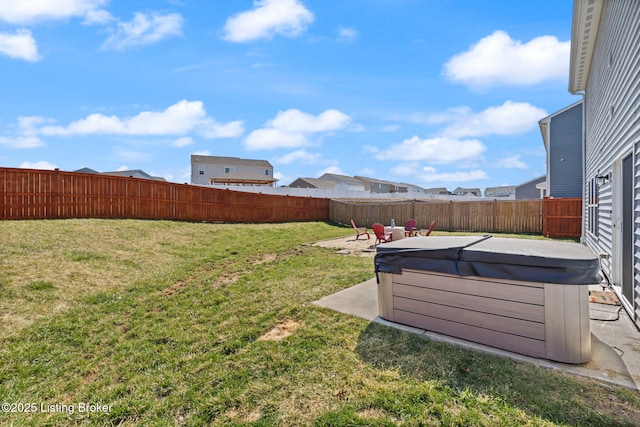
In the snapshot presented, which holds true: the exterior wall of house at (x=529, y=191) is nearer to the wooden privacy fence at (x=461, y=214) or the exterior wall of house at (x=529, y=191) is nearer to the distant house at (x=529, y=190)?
the distant house at (x=529, y=190)

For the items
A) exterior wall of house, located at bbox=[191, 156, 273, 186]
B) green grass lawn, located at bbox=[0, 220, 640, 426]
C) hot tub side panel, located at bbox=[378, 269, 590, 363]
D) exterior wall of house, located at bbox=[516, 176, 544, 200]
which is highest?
exterior wall of house, located at bbox=[191, 156, 273, 186]

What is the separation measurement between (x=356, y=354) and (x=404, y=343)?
0.53m

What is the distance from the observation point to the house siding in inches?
566

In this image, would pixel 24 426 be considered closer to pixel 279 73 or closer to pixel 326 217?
pixel 279 73

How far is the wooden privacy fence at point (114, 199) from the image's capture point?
8.79 meters

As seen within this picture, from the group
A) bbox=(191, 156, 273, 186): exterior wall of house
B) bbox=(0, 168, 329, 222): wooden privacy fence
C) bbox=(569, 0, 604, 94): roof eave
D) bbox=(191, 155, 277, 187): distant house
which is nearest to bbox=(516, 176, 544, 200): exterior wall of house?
bbox=(569, 0, 604, 94): roof eave

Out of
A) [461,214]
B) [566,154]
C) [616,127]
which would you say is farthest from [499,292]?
[566,154]

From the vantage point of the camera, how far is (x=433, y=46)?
875 centimetres

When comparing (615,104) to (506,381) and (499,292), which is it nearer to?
(499,292)

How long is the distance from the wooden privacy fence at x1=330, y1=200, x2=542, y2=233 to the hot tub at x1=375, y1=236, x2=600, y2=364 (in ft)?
37.4

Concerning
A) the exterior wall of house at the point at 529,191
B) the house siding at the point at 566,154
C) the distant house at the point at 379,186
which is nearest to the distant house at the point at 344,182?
the distant house at the point at 379,186

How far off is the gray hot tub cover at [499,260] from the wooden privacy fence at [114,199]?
10691 mm

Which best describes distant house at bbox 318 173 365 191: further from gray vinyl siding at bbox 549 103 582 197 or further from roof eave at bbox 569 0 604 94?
roof eave at bbox 569 0 604 94

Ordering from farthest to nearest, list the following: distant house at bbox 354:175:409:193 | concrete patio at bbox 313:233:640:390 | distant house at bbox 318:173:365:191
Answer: distant house at bbox 354:175:409:193, distant house at bbox 318:173:365:191, concrete patio at bbox 313:233:640:390
